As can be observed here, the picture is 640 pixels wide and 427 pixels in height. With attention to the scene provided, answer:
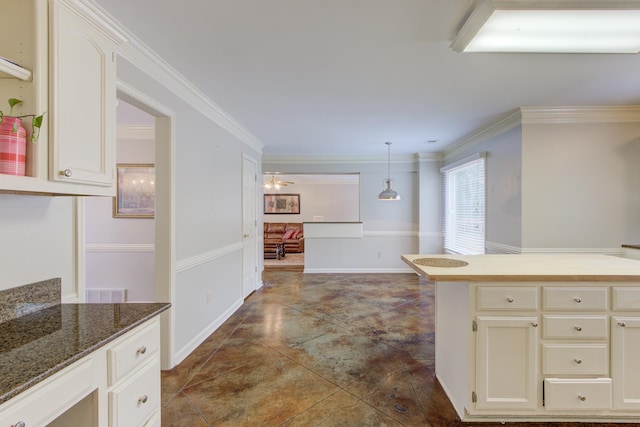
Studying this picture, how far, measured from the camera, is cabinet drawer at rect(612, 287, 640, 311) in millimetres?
1776

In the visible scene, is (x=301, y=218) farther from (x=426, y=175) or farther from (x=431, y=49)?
(x=431, y=49)

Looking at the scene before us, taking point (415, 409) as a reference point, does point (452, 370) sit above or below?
above

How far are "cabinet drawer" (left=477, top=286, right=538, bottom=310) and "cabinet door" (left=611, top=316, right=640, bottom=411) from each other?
52 cm

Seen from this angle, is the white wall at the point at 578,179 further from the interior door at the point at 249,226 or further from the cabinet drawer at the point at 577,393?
the interior door at the point at 249,226

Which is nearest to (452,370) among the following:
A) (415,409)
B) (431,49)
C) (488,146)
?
(415,409)

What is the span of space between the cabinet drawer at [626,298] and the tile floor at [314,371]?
798mm

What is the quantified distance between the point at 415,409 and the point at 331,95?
9.00 feet

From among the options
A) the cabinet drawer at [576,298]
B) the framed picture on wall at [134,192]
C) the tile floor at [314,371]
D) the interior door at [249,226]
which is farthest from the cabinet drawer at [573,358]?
the framed picture on wall at [134,192]

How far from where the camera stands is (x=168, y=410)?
1.98 m

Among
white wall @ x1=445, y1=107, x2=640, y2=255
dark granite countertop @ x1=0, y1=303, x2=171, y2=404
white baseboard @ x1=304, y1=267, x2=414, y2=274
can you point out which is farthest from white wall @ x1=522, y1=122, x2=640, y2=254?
dark granite countertop @ x1=0, y1=303, x2=171, y2=404

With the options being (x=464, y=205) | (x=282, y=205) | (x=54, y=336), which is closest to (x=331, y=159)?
(x=464, y=205)

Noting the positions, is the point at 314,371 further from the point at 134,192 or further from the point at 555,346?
the point at 134,192

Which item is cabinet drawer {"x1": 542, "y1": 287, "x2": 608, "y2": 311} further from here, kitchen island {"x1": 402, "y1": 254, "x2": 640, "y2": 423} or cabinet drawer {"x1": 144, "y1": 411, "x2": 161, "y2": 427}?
cabinet drawer {"x1": 144, "y1": 411, "x2": 161, "y2": 427}

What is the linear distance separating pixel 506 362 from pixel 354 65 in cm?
233
